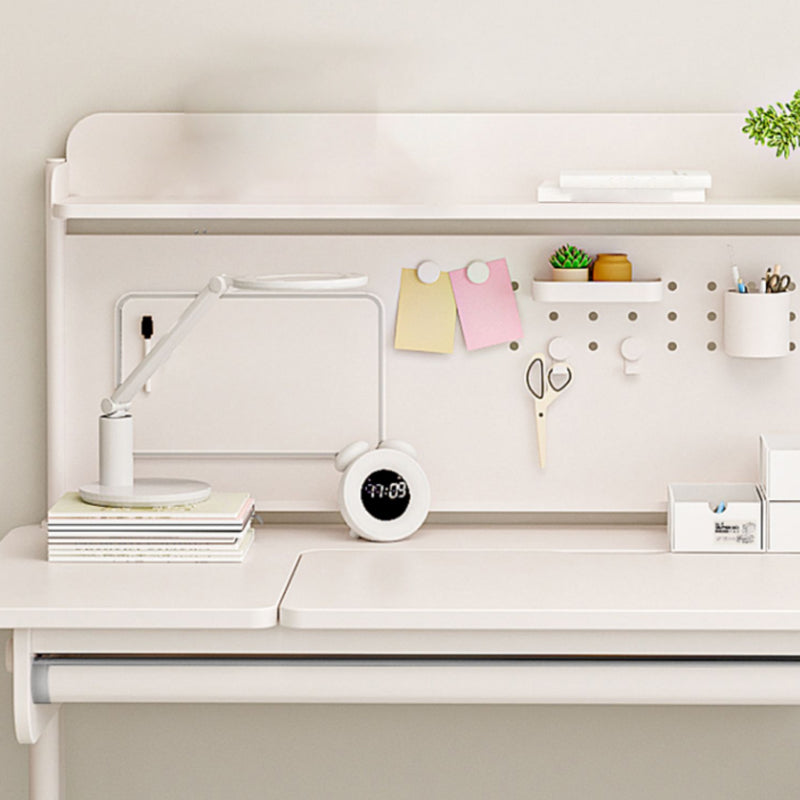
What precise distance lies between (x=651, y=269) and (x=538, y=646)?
71 centimetres

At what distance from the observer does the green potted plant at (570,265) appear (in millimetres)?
2023

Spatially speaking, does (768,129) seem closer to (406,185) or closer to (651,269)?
(651,269)

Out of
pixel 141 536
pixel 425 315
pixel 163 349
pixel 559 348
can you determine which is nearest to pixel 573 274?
pixel 559 348

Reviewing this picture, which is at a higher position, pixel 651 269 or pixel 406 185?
pixel 406 185

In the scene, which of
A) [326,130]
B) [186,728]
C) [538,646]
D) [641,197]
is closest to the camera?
[538,646]

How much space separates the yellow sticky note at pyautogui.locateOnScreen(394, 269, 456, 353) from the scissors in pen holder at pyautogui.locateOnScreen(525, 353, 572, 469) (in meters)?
0.14

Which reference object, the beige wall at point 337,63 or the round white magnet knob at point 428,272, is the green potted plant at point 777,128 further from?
the round white magnet knob at point 428,272

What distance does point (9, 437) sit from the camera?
2154 mm

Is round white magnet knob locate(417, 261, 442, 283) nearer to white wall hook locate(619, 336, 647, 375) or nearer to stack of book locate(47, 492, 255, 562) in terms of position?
white wall hook locate(619, 336, 647, 375)

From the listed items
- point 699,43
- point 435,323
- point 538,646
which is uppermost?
point 699,43

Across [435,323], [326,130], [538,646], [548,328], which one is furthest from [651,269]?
[538,646]

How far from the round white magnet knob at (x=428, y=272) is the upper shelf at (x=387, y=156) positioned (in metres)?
0.11

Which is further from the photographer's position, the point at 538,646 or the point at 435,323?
the point at 435,323

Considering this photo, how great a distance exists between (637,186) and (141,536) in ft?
2.84
